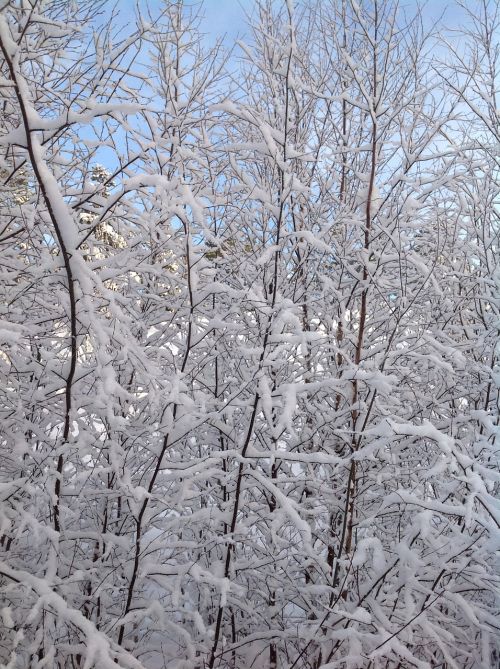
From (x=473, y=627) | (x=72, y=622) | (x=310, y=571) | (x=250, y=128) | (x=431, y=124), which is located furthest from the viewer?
(x=250, y=128)

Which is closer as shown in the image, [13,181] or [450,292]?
[13,181]

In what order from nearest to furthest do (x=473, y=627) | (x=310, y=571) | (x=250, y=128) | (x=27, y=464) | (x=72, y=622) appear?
(x=72, y=622), (x=27, y=464), (x=473, y=627), (x=310, y=571), (x=250, y=128)

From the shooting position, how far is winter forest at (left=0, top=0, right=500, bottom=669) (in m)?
2.18

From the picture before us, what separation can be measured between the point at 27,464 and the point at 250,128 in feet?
9.94

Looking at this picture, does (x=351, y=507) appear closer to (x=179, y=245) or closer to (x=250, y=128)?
(x=179, y=245)

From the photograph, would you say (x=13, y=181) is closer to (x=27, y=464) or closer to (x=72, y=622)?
(x=27, y=464)

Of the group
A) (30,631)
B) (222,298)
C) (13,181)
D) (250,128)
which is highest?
(250,128)

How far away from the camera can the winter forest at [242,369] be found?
218 centimetres

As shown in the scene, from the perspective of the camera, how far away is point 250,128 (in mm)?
3846

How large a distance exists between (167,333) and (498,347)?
248cm

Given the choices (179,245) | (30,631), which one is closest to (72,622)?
(30,631)

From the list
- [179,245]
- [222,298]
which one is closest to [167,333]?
[222,298]

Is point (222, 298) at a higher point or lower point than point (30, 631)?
higher

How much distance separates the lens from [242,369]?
349 centimetres
